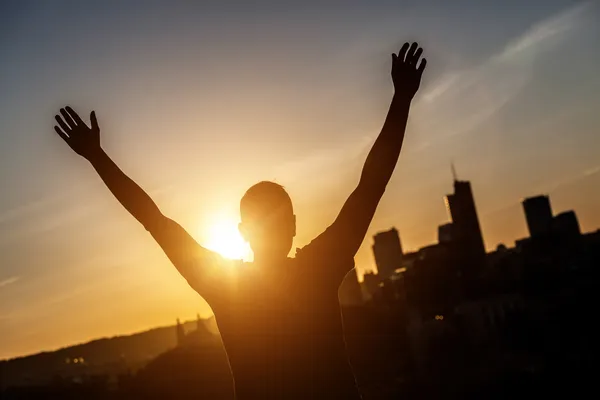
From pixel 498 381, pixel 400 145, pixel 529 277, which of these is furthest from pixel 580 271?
pixel 400 145

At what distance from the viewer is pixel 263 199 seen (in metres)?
3.51

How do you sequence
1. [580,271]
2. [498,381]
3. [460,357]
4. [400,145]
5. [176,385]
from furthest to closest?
[580,271], [460,357], [176,385], [498,381], [400,145]

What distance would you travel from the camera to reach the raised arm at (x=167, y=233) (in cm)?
344

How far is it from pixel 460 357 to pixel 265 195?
106 metres

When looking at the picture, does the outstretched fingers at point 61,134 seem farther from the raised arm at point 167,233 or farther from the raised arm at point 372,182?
the raised arm at point 372,182

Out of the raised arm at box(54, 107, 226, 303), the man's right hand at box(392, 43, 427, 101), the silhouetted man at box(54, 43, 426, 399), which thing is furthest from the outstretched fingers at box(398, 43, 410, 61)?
the raised arm at box(54, 107, 226, 303)

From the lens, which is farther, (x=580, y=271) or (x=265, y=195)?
(x=580, y=271)

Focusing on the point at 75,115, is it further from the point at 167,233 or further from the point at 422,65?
the point at 422,65

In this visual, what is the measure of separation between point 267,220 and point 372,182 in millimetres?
508

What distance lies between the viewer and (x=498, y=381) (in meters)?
88.4

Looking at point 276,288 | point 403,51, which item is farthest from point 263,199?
point 403,51

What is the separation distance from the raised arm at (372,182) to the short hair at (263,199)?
0.77 feet

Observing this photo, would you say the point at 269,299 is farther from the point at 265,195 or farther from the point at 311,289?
the point at 265,195

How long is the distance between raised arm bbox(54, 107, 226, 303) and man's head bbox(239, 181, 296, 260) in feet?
0.62
